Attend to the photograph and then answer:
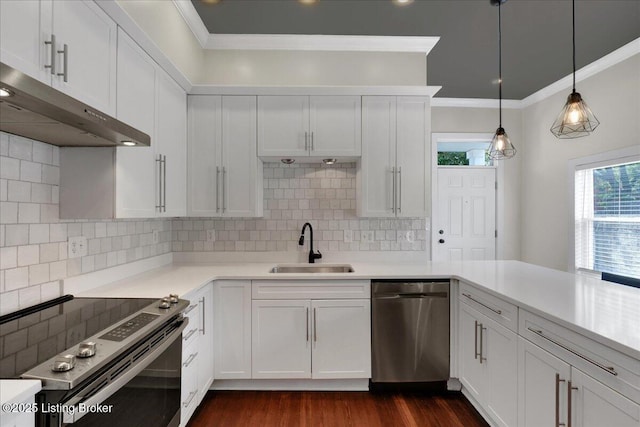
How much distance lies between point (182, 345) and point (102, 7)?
1798 millimetres

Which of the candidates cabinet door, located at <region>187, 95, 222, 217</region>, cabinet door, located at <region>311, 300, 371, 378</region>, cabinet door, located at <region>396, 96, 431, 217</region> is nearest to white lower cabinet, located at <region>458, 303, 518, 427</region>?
cabinet door, located at <region>311, 300, 371, 378</region>

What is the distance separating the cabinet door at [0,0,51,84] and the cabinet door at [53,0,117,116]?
51 mm

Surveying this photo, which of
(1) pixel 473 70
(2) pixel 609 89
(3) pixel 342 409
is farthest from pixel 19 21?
(2) pixel 609 89

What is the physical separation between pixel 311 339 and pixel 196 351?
2.71 ft

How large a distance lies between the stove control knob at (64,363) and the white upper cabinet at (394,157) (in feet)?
7.40

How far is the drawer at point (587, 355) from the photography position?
3.71 ft

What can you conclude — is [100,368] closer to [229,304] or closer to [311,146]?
[229,304]

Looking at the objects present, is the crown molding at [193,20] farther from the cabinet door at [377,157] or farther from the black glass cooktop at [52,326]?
the black glass cooktop at [52,326]

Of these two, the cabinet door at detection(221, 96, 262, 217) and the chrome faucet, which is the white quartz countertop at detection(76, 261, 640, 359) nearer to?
the chrome faucet

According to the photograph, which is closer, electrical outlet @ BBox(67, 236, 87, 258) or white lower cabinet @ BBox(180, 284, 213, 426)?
electrical outlet @ BBox(67, 236, 87, 258)

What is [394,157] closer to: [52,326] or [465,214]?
[465,214]

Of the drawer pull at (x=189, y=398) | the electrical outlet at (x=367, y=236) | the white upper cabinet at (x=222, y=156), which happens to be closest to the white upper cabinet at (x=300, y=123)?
the white upper cabinet at (x=222, y=156)

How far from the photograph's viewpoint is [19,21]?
1.17 metres

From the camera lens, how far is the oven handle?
0.95 metres
